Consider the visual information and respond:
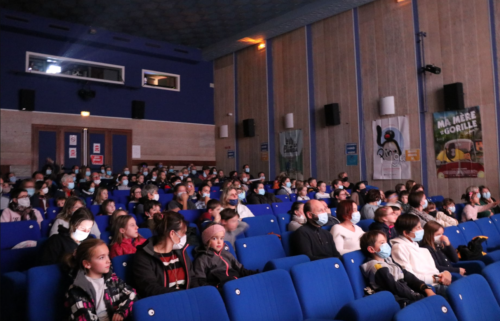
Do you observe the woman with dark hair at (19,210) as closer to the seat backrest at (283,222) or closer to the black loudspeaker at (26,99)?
the seat backrest at (283,222)

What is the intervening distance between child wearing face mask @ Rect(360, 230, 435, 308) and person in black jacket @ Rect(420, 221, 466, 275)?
0.64m

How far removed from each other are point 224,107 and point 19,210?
10.1 m

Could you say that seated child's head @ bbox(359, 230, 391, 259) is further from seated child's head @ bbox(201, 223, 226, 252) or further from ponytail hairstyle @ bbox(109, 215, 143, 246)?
ponytail hairstyle @ bbox(109, 215, 143, 246)

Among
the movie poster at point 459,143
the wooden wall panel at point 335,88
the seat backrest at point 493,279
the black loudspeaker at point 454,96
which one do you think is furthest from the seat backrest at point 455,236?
the wooden wall panel at point 335,88

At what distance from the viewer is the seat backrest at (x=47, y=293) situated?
2301mm

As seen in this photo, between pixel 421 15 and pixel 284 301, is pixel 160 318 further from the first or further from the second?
pixel 421 15

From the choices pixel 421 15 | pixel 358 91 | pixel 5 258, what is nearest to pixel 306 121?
pixel 358 91

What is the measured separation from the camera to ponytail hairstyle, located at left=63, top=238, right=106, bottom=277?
2.35 meters

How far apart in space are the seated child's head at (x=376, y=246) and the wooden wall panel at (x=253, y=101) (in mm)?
9942

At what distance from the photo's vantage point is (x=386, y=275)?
8.98ft

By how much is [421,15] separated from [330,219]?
23.1ft

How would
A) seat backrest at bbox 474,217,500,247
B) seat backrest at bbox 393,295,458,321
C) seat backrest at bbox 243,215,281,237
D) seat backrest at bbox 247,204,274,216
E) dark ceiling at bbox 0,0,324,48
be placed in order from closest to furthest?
seat backrest at bbox 393,295,458,321 → seat backrest at bbox 243,215,281,237 → seat backrest at bbox 474,217,500,247 → seat backrest at bbox 247,204,274,216 → dark ceiling at bbox 0,0,324,48

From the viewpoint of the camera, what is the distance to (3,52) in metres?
10.6

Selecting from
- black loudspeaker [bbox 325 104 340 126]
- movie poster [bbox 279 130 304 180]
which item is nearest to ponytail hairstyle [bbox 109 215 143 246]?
black loudspeaker [bbox 325 104 340 126]
